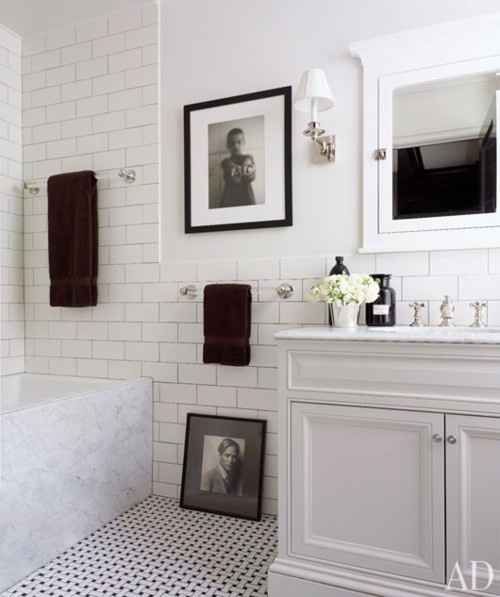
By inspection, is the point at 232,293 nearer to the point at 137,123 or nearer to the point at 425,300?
the point at 425,300

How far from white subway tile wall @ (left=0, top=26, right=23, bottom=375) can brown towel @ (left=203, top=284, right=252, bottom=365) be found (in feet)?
4.28

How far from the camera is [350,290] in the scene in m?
1.94

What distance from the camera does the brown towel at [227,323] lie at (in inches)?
90.7

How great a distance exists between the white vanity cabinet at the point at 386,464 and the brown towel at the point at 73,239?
141 cm

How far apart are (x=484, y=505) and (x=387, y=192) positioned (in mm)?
1285

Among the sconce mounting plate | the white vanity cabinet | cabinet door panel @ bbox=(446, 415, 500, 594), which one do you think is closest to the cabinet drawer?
the white vanity cabinet

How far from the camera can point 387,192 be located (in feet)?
7.02

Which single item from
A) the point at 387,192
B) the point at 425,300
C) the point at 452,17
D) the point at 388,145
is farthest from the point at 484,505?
the point at 452,17

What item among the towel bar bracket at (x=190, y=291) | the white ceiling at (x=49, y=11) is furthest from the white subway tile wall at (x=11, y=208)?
the towel bar bracket at (x=190, y=291)

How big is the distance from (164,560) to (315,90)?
6.68 feet

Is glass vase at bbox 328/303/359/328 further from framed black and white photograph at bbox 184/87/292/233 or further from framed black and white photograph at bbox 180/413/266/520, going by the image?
framed black and white photograph at bbox 180/413/266/520

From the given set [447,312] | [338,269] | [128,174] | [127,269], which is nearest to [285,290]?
[338,269]

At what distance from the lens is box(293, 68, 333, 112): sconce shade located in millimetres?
2057

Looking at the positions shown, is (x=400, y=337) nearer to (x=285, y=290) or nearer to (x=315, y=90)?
(x=285, y=290)
